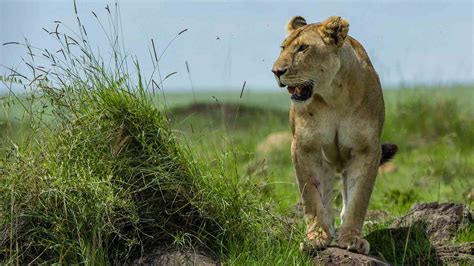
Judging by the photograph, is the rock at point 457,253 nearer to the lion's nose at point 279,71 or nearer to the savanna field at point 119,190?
the savanna field at point 119,190

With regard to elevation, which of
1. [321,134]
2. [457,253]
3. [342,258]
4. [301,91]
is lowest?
[457,253]

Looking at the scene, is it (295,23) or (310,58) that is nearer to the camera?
(310,58)

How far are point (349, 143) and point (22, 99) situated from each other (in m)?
1.75

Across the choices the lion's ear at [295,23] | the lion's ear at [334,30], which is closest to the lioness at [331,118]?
the lion's ear at [334,30]

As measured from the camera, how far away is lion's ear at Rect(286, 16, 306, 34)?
6.22 metres

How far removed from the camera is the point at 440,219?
21.9 feet

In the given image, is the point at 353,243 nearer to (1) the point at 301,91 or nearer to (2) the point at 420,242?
(2) the point at 420,242

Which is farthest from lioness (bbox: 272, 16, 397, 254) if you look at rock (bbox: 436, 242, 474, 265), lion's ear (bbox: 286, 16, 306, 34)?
rock (bbox: 436, 242, 474, 265)

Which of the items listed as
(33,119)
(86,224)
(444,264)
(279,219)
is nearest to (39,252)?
(86,224)

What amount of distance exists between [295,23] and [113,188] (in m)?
1.42

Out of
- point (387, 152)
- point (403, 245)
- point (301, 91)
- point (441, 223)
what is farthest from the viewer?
point (387, 152)

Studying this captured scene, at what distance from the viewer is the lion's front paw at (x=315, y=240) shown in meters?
5.76

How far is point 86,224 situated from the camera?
5570 mm

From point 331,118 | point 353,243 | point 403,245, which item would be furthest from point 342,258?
point 331,118
